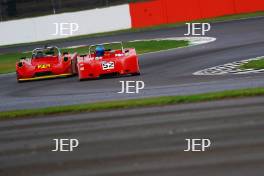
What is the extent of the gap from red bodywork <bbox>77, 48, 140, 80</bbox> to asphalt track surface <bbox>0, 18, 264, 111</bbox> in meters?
0.38

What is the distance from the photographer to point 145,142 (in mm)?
8750

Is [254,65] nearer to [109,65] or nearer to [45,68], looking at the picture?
[109,65]

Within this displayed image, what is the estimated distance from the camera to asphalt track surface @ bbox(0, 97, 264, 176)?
24.3 ft

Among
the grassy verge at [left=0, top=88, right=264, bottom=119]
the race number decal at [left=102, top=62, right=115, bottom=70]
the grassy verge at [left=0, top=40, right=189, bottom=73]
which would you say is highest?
the grassy verge at [left=0, top=88, right=264, bottom=119]

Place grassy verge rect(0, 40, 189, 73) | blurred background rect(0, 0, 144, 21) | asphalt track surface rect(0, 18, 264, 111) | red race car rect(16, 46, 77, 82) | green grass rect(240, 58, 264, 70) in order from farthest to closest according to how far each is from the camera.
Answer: blurred background rect(0, 0, 144, 21) < grassy verge rect(0, 40, 189, 73) < red race car rect(16, 46, 77, 82) < green grass rect(240, 58, 264, 70) < asphalt track surface rect(0, 18, 264, 111)

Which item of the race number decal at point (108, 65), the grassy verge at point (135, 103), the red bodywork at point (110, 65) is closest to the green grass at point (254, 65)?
the red bodywork at point (110, 65)

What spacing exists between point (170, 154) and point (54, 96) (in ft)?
26.2

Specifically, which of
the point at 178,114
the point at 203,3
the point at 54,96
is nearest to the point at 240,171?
the point at 178,114

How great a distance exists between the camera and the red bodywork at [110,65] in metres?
18.6

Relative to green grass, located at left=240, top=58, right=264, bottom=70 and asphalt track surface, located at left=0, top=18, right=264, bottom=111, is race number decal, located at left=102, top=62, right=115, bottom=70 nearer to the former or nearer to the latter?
asphalt track surface, located at left=0, top=18, right=264, bottom=111

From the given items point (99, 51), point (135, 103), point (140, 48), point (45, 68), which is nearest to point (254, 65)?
point (99, 51)

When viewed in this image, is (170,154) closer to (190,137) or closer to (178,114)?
(190,137)

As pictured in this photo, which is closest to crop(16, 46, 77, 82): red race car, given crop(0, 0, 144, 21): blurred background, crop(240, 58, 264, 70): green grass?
crop(240, 58, 264, 70): green grass

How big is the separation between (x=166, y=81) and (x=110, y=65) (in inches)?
112
